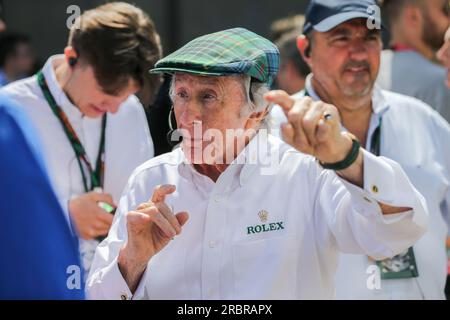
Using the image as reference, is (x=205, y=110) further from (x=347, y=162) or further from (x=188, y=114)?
(x=347, y=162)

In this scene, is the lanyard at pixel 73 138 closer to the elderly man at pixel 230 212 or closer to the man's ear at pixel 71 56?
the man's ear at pixel 71 56

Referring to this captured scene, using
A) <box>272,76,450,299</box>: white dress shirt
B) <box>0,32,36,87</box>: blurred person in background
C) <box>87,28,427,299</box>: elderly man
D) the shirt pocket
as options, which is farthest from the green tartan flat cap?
<box>0,32,36,87</box>: blurred person in background

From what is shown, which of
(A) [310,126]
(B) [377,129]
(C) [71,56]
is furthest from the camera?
(C) [71,56]

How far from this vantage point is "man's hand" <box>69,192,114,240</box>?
11.7ft

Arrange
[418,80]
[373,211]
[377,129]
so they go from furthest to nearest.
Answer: [418,80] < [377,129] < [373,211]

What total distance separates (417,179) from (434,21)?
4.63 ft

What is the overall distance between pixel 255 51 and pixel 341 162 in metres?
0.53

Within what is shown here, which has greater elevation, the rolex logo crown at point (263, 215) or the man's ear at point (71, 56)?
the man's ear at point (71, 56)

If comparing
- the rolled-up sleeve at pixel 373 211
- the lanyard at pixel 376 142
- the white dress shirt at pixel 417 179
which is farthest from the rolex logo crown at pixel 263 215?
the lanyard at pixel 376 142

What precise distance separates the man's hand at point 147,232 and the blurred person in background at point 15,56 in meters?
4.51

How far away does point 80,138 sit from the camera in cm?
388

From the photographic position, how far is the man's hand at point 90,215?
3580 mm

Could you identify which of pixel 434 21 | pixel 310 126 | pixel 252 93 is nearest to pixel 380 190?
pixel 310 126
